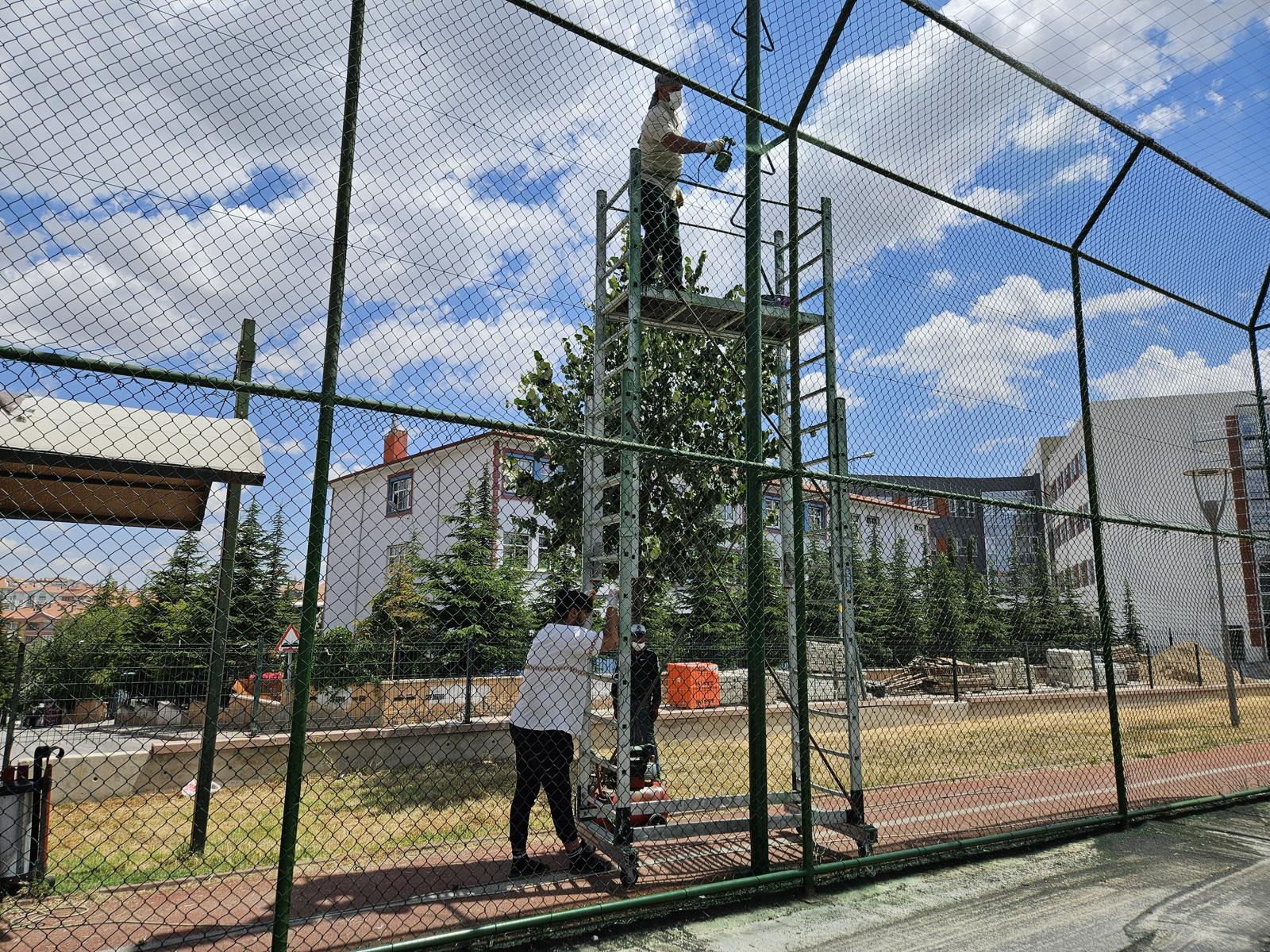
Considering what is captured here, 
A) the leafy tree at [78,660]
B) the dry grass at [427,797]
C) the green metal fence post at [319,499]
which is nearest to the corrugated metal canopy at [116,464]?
the leafy tree at [78,660]

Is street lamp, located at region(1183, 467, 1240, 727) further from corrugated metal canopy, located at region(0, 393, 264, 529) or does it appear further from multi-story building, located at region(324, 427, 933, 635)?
corrugated metal canopy, located at region(0, 393, 264, 529)

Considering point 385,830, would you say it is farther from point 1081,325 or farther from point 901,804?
point 1081,325

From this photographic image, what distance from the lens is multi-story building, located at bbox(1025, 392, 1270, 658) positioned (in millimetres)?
8398

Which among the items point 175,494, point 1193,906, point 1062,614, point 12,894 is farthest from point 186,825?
point 1062,614

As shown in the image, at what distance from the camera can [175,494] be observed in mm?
5859

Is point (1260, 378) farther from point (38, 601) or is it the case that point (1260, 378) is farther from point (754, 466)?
point (38, 601)

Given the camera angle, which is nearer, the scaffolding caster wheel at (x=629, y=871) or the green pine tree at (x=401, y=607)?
the scaffolding caster wheel at (x=629, y=871)

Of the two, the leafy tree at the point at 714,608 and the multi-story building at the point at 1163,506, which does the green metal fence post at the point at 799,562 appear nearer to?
the multi-story building at the point at 1163,506

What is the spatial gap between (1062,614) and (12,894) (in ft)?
38.7

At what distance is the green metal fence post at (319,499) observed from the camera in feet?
10.4

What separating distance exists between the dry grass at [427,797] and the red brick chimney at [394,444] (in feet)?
9.54

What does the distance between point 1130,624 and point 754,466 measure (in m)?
8.85

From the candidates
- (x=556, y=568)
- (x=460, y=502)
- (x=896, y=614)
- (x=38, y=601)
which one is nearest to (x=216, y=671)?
(x=38, y=601)

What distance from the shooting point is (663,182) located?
18.7 feet
